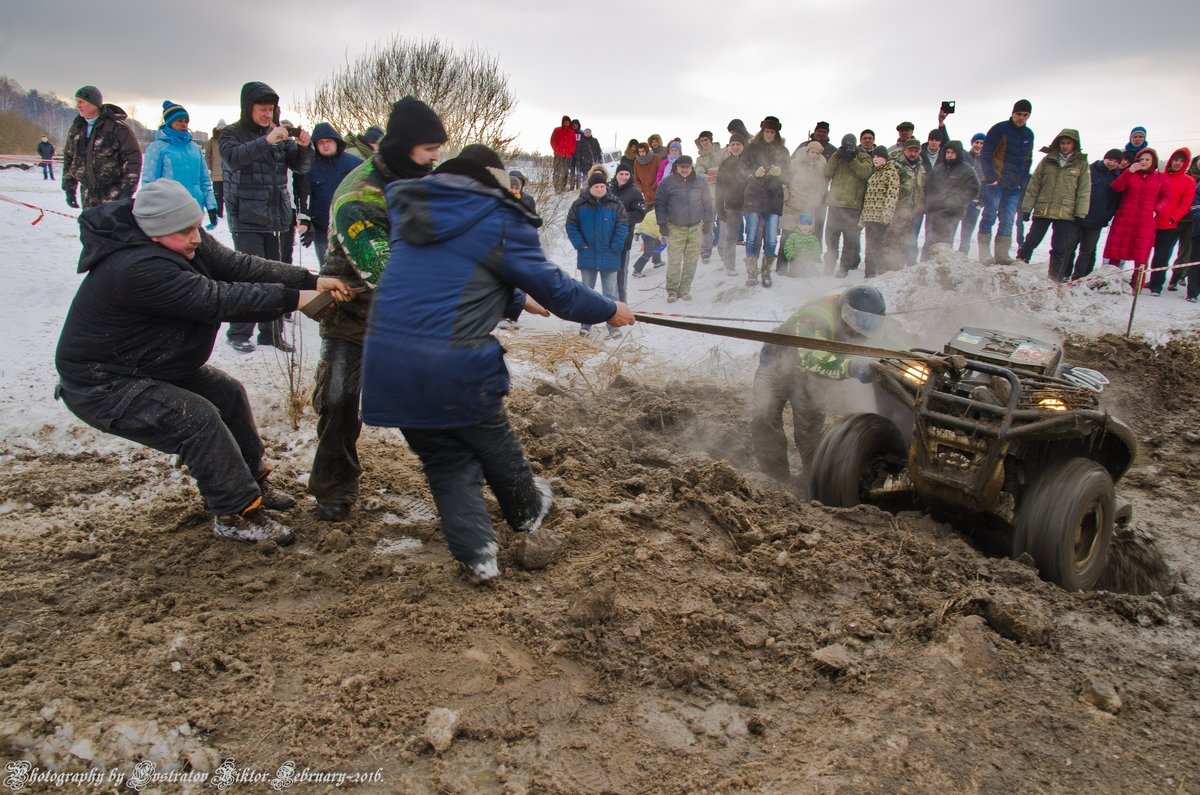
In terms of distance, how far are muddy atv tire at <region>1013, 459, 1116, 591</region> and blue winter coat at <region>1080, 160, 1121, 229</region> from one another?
804cm

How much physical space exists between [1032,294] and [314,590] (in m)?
10.00

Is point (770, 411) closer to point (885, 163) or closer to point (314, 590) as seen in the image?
point (314, 590)

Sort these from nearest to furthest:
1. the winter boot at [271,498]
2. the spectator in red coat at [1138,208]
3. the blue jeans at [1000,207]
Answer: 1. the winter boot at [271,498]
2. the spectator in red coat at [1138,208]
3. the blue jeans at [1000,207]

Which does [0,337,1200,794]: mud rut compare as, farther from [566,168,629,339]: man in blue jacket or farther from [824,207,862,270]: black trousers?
[824,207,862,270]: black trousers

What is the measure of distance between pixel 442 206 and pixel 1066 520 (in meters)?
3.45

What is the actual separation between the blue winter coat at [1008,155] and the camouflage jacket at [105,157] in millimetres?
10532

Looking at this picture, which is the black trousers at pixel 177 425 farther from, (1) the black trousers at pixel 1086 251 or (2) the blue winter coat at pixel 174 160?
(1) the black trousers at pixel 1086 251

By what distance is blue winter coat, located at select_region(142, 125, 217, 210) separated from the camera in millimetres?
6883

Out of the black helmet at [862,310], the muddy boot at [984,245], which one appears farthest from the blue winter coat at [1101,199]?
the black helmet at [862,310]

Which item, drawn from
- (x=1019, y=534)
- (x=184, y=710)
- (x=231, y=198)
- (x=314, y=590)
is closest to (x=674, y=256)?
(x=231, y=198)

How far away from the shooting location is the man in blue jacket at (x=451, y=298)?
321 centimetres

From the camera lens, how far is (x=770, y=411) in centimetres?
583

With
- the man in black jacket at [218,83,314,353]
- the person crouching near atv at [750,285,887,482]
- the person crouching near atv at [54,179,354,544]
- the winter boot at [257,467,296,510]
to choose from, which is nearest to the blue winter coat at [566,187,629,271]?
the man in black jacket at [218,83,314,353]

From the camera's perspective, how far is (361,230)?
3.85m
